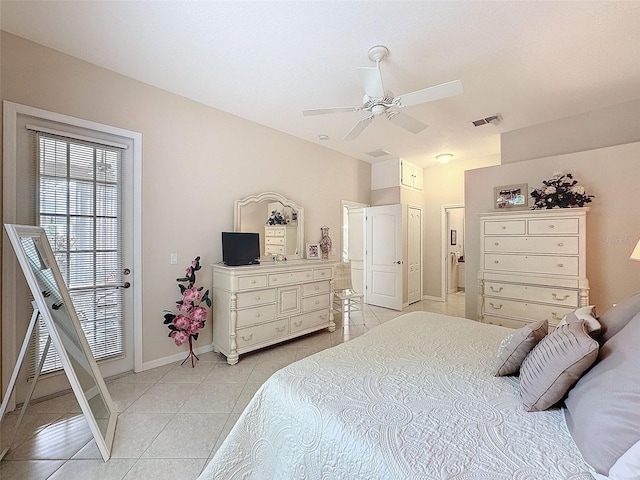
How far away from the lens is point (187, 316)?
2783mm

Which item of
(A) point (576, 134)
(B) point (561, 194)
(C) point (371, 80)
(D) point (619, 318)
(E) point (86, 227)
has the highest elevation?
(A) point (576, 134)

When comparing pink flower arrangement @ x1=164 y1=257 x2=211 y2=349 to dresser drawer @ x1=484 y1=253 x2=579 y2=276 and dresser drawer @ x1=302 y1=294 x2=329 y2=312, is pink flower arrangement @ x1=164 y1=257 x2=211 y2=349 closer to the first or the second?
dresser drawer @ x1=302 y1=294 x2=329 y2=312

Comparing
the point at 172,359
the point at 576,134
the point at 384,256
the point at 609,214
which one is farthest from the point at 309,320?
the point at 576,134

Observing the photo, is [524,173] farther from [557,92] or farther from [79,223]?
[79,223]

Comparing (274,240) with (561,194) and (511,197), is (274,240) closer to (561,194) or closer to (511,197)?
(511,197)

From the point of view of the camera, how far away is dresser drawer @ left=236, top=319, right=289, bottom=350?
2.90 m

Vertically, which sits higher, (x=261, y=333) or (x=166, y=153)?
(x=166, y=153)

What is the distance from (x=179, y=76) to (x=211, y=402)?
9.56 feet

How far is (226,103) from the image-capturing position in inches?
121

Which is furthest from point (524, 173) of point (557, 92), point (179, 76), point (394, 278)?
point (179, 76)

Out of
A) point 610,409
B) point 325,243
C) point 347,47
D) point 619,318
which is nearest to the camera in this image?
point 610,409

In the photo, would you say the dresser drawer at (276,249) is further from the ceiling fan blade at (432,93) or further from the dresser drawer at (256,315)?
the ceiling fan blade at (432,93)

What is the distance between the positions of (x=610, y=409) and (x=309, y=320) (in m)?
2.99

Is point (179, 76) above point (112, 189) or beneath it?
above
